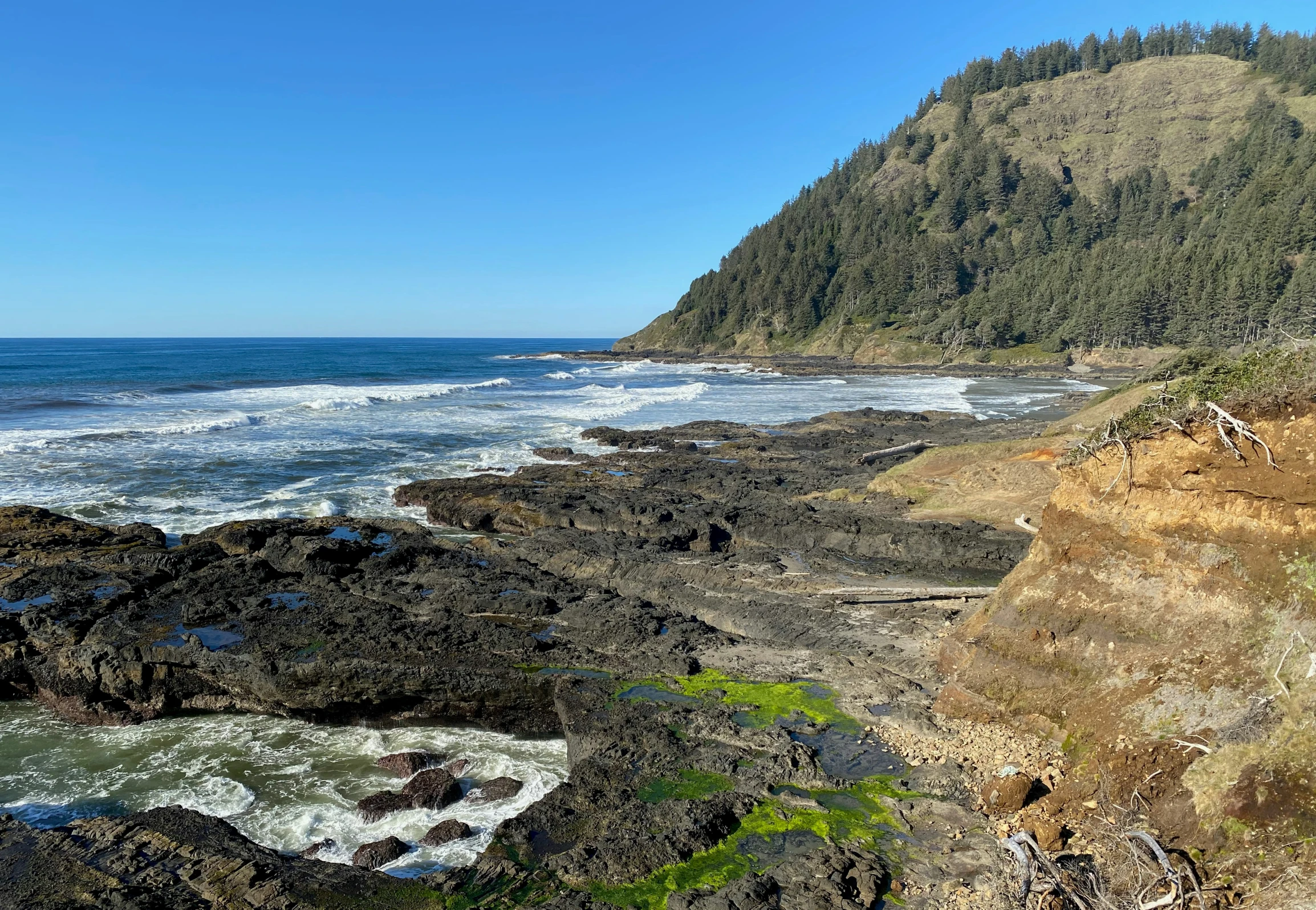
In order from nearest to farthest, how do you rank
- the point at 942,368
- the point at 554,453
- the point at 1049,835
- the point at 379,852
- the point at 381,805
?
1. the point at 1049,835
2. the point at 379,852
3. the point at 381,805
4. the point at 554,453
5. the point at 942,368

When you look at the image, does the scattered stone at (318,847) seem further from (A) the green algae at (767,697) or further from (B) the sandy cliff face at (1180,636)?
(B) the sandy cliff face at (1180,636)

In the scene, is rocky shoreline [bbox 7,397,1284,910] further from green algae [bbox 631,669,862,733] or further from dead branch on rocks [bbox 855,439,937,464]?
dead branch on rocks [bbox 855,439,937,464]

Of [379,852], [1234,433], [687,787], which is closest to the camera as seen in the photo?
[379,852]

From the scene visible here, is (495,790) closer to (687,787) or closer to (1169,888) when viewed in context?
(687,787)

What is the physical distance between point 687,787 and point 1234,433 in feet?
21.1

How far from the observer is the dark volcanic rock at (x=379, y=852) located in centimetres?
666

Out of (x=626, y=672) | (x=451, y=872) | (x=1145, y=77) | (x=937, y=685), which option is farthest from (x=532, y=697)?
(x=1145, y=77)

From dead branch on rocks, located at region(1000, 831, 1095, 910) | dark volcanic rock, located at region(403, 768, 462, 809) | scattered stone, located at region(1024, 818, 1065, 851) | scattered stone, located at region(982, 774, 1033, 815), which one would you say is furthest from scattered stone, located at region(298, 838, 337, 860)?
scattered stone, located at region(1024, 818, 1065, 851)

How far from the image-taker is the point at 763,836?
6.63 m

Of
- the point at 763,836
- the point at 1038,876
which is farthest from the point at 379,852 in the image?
the point at 1038,876

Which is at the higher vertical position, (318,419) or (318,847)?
(318,419)

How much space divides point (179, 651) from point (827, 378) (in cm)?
6773

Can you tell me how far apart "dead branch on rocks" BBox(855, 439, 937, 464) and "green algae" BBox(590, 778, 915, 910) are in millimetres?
18292

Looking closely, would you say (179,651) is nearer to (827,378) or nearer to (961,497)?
(961,497)
